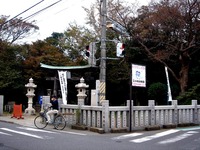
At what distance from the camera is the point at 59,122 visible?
51.8 ft

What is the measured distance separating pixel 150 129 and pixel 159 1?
17553 millimetres

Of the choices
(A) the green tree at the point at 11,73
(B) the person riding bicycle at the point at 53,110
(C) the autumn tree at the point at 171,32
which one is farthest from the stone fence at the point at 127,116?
(A) the green tree at the point at 11,73

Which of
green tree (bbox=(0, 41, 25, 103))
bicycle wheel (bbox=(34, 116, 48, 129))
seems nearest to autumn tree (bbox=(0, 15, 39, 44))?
green tree (bbox=(0, 41, 25, 103))

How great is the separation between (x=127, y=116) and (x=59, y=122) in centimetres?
365

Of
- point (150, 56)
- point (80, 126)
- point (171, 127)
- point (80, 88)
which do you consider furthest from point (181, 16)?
point (80, 126)

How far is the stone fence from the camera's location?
1460 cm

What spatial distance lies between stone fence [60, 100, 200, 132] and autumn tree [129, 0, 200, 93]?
37.7 ft

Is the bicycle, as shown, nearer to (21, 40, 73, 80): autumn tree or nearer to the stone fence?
the stone fence

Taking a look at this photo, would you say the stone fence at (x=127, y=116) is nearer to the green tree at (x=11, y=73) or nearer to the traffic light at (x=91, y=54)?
the traffic light at (x=91, y=54)

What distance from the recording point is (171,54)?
28938 millimetres

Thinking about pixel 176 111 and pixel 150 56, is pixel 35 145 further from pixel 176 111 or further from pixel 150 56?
pixel 150 56

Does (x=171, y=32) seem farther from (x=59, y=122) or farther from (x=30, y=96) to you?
(x=59, y=122)

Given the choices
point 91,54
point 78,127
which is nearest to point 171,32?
point 91,54

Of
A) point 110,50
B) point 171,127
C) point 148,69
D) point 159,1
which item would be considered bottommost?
point 171,127
